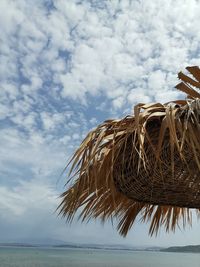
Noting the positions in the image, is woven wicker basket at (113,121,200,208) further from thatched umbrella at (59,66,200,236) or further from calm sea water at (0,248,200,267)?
calm sea water at (0,248,200,267)

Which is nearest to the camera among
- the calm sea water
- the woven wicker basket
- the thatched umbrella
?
the thatched umbrella

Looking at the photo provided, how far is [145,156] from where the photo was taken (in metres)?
2.29

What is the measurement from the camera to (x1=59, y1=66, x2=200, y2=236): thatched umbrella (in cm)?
222

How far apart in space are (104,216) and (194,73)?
1.31m

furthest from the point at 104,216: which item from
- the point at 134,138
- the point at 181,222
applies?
the point at 134,138

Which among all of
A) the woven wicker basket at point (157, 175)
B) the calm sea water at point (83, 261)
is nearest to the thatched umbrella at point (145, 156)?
the woven wicker basket at point (157, 175)

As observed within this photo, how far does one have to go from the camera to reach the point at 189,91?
2.54 metres

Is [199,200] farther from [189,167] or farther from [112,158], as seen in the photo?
[112,158]

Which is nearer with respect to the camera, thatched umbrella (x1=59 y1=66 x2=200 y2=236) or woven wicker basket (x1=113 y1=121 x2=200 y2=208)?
thatched umbrella (x1=59 y1=66 x2=200 y2=236)

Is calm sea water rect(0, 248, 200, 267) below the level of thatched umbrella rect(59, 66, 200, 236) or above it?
above

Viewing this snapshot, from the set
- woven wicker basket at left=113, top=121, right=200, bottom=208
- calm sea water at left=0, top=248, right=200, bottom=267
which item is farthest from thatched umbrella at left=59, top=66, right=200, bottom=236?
calm sea water at left=0, top=248, right=200, bottom=267

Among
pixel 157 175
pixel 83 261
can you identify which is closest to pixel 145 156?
pixel 157 175

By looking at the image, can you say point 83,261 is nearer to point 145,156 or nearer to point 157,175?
point 157,175

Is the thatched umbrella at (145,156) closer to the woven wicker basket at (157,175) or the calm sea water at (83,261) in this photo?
the woven wicker basket at (157,175)
